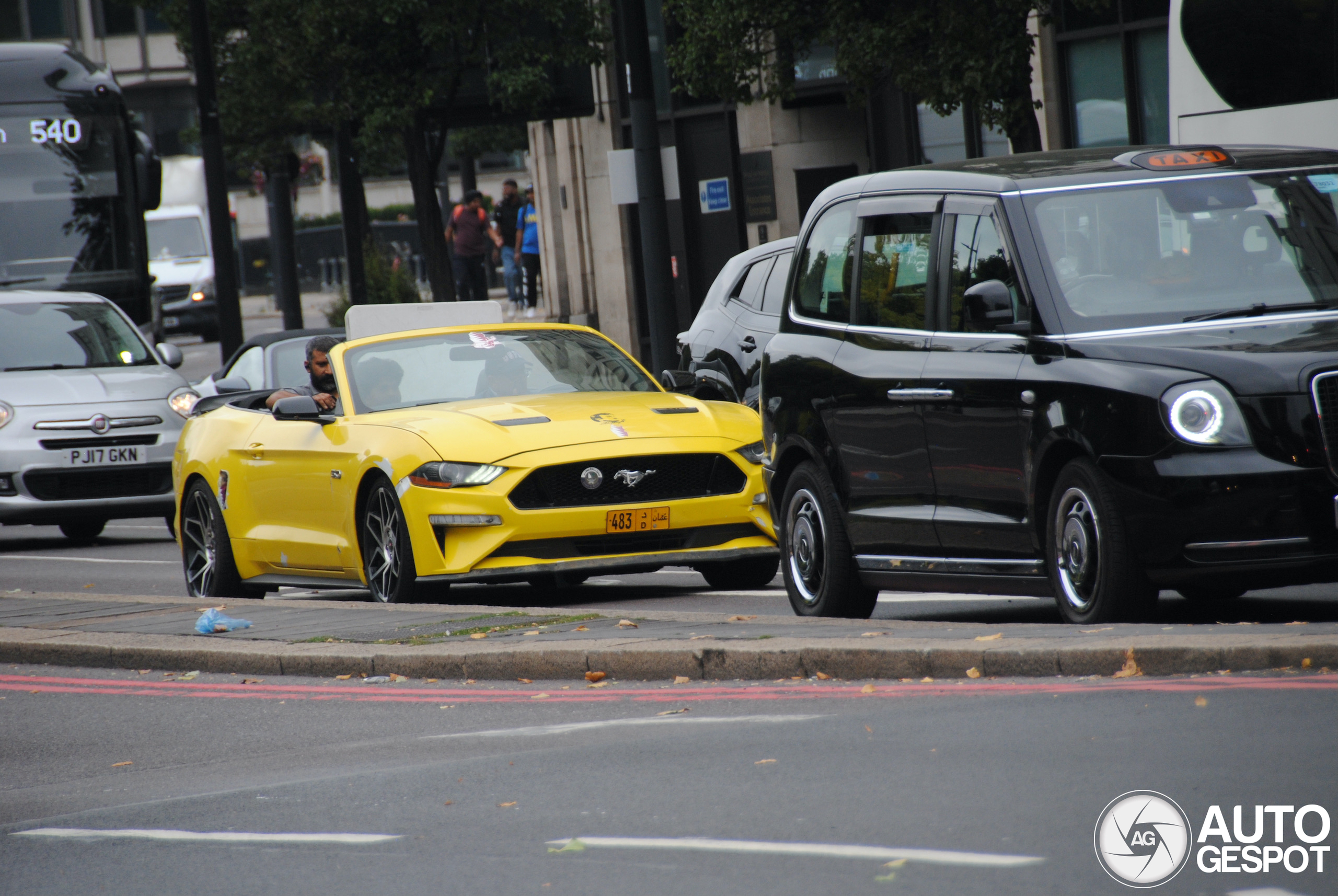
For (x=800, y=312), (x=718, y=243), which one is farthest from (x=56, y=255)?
(x=800, y=312)

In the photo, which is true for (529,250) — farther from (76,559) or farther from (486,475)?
(486,475)

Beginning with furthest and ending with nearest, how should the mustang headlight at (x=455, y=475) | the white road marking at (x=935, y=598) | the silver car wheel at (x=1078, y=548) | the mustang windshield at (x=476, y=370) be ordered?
the mustang windshield at (x=476, y=370)
the mustang headlight at (x=455, y=475)
the white road marking at (x=935, y=598)
the silver car wheel at (x=1078, y=548)

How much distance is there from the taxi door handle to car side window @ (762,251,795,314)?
566 cm

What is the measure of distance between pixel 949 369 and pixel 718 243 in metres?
22.2

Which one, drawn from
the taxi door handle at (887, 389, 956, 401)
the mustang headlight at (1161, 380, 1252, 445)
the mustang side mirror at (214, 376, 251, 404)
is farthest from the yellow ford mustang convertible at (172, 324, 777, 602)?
the mustang side mirror at (214, 376, 251, 404)

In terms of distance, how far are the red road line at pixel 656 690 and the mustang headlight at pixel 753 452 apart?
9.86ft

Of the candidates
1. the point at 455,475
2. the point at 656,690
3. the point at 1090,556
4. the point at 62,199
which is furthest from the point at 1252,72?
the point at 62,199

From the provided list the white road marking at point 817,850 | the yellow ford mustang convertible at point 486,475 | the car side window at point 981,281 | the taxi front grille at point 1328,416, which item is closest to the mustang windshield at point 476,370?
the yellow ford mustang convertible at point 486,475

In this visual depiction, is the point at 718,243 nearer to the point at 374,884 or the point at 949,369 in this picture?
the point at 949,369

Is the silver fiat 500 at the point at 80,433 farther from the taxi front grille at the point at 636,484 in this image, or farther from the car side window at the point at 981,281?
the car side window at the point at 981,281

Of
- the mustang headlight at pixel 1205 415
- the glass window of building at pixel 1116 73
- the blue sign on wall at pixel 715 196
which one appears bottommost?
the mustang headlight at pixel 1205 415

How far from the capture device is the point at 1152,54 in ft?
66.5

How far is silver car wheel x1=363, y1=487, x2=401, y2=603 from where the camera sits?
1066 centimetres

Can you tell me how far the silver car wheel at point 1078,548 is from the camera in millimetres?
7508
